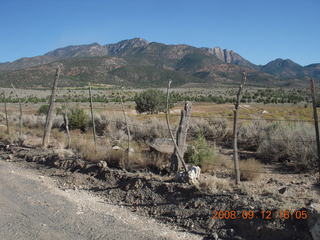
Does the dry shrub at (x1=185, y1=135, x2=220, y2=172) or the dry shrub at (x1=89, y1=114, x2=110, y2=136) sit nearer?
the dry shrub at (x1=185, y1=135, x2=220, y2=172)

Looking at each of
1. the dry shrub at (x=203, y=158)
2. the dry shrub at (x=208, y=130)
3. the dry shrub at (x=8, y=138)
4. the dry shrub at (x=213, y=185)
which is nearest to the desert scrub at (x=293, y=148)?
the dry shrub at (x=203, y=158)

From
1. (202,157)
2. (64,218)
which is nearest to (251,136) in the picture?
(202,157)

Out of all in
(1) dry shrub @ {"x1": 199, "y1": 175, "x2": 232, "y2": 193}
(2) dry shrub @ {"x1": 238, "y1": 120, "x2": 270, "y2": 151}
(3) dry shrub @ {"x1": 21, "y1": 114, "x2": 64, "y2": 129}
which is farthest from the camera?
(3) dry shrub @ {"x1": 21, "y1": 114, "x2": 64, "y2": 129}

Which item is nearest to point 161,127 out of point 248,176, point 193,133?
point 193,133

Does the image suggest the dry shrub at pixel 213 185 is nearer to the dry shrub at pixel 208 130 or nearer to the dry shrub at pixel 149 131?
the dry shrub at pixel 149 131

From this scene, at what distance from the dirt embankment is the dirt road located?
1.25ft

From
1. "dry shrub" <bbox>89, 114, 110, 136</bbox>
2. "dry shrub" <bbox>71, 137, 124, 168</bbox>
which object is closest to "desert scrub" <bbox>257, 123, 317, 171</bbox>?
"dry shrub" <bbox>71, 137, 124, 168</bbox>

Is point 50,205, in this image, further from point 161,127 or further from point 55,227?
point 161,127

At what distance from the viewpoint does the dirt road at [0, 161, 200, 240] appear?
557 centimetres
